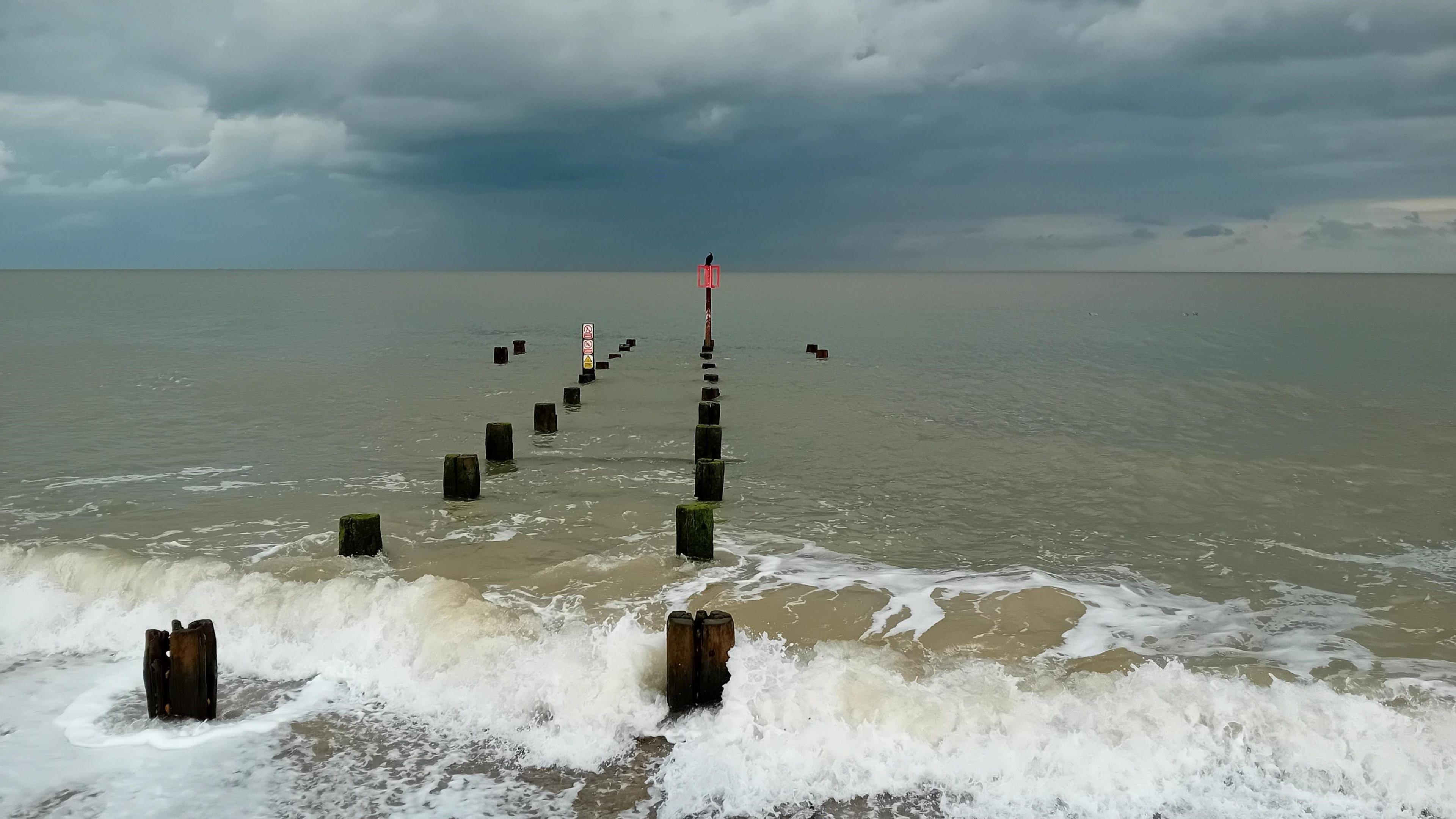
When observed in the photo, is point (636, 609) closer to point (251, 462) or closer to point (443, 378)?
point (251, 462)

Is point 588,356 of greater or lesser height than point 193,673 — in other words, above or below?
above

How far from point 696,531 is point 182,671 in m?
4.85

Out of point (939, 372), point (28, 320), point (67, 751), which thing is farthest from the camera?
point (28, 320)

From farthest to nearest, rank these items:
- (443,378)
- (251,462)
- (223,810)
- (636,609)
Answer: (443,378) < (251,462) < (636,609) < (223,810)

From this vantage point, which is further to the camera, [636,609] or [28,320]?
[28,320]

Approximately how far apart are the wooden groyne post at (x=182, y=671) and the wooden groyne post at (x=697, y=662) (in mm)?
2859

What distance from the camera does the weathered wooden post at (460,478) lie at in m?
12.0

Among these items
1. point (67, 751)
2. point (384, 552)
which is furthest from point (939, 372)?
point (67, 751)

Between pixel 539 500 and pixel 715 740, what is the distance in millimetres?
6853

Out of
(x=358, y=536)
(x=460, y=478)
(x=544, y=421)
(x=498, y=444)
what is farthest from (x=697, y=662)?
(x=544, y=421)

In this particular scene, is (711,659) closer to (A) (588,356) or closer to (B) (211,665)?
(B) (211,665)

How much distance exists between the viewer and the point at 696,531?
31.7 ft

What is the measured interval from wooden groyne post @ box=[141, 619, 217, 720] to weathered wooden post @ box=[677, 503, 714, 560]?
15.1 feet

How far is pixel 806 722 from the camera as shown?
5988 millimetres
